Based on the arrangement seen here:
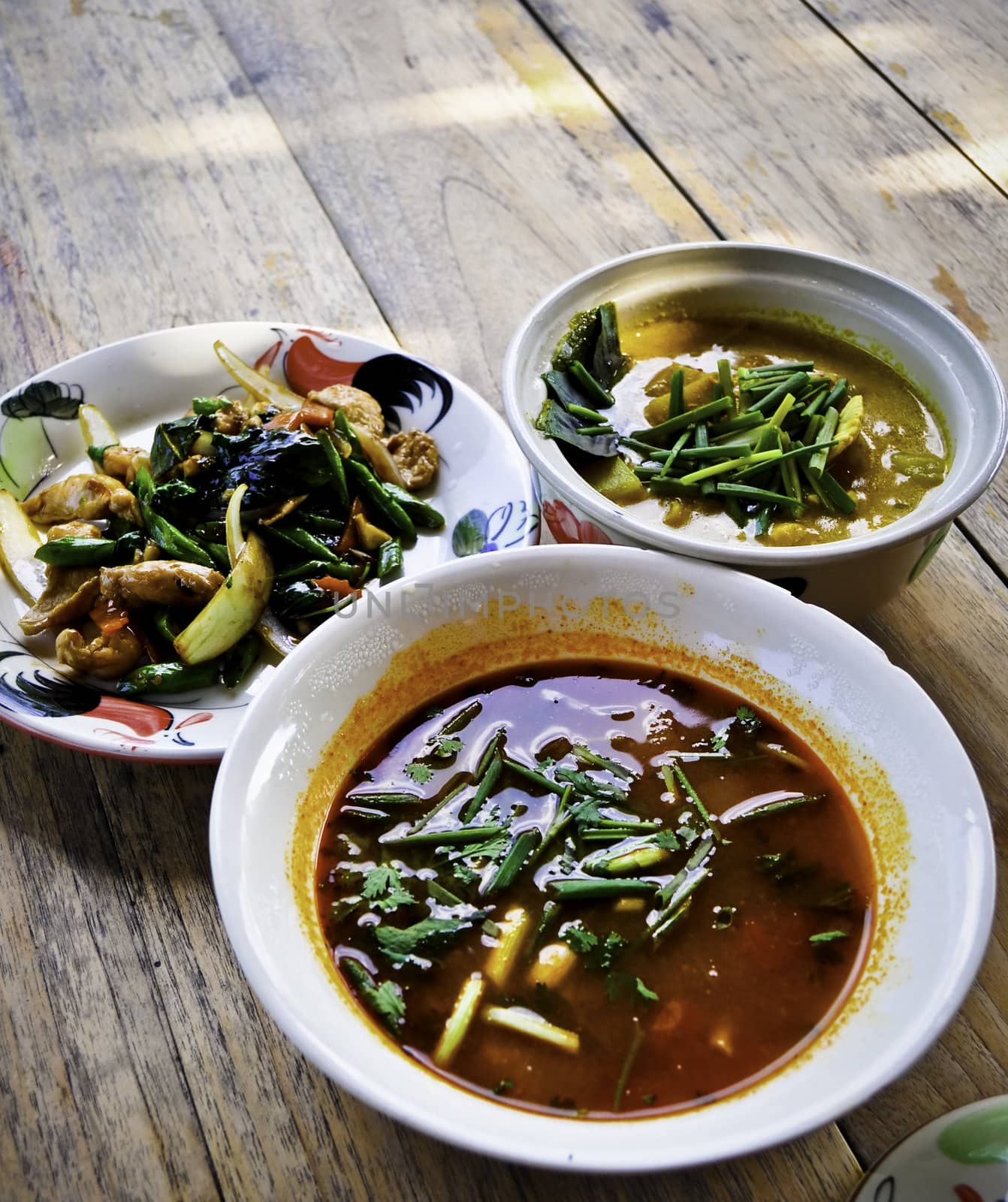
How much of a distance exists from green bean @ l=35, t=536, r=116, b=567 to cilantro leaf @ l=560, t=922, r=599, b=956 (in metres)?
1.31

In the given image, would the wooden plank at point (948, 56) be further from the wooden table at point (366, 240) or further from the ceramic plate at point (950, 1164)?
the ceramic plate at point (950, 1164)

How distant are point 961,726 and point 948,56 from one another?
253 cm

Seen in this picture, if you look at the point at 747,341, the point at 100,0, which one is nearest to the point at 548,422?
the point at 747,341

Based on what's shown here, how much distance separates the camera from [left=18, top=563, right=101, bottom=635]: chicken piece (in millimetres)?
2100

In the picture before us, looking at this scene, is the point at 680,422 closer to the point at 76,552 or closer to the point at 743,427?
the point at 743,427

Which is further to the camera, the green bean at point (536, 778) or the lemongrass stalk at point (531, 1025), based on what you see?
the green bean at point (536, 778)

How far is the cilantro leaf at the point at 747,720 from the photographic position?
162cm

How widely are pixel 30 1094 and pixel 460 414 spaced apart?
5.11ft

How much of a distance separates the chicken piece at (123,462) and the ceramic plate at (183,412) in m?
0.11

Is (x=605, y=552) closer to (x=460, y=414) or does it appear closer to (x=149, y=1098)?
(x=460, y=414)

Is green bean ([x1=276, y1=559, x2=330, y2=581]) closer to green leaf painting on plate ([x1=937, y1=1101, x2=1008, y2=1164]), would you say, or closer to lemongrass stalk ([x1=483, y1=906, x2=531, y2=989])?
lemongrass stalk ([x1=483, y1=906, x2=531, y2=989])

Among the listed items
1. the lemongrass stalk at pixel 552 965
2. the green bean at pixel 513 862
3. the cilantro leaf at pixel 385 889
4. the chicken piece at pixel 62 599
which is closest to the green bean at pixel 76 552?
the chicken piece at pixel 62 599

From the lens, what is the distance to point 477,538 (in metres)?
2.25

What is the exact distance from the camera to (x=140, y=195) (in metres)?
3.21
